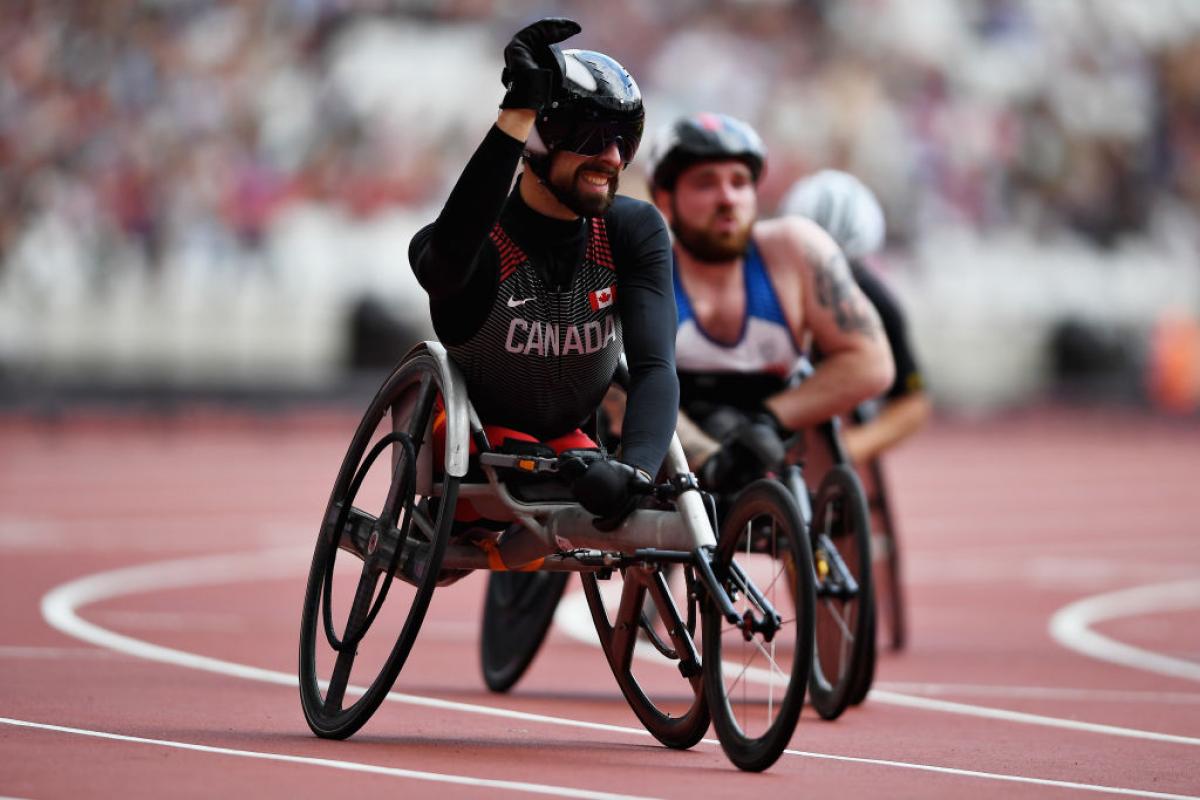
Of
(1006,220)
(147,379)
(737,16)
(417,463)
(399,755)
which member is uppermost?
(737,16)

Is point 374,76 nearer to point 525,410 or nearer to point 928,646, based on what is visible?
point 928,646

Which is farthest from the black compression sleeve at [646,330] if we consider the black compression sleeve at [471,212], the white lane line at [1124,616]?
the white lane line at [1124,616]

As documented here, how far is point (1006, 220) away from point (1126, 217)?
99.0 inches

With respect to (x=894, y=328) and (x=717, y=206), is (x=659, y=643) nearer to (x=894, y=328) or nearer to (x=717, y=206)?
(x=717, y=206)

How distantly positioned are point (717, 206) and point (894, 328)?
1.52m

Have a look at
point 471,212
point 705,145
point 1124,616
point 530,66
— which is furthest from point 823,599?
point 1124,616

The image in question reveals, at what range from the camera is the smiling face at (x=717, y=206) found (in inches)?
354

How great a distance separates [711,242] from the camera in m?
9.02

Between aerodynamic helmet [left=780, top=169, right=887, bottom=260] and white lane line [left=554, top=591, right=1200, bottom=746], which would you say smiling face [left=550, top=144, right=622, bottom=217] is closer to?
white lane line [left=554, top=591, right=1200, bottom=746]

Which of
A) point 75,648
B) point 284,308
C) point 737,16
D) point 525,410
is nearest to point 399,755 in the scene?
point 525,410

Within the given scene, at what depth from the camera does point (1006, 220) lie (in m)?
32.5

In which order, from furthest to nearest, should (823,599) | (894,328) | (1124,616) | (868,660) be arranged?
1. (1124,616)
2. (894,328)
3. (823,599)
4. (868,660)

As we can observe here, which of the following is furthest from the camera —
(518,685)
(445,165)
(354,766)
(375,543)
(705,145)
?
(445,165)

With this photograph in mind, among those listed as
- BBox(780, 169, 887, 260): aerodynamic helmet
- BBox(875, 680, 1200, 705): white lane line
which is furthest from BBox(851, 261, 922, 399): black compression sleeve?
BBox(875, 680, 1200, 705): white lane line
